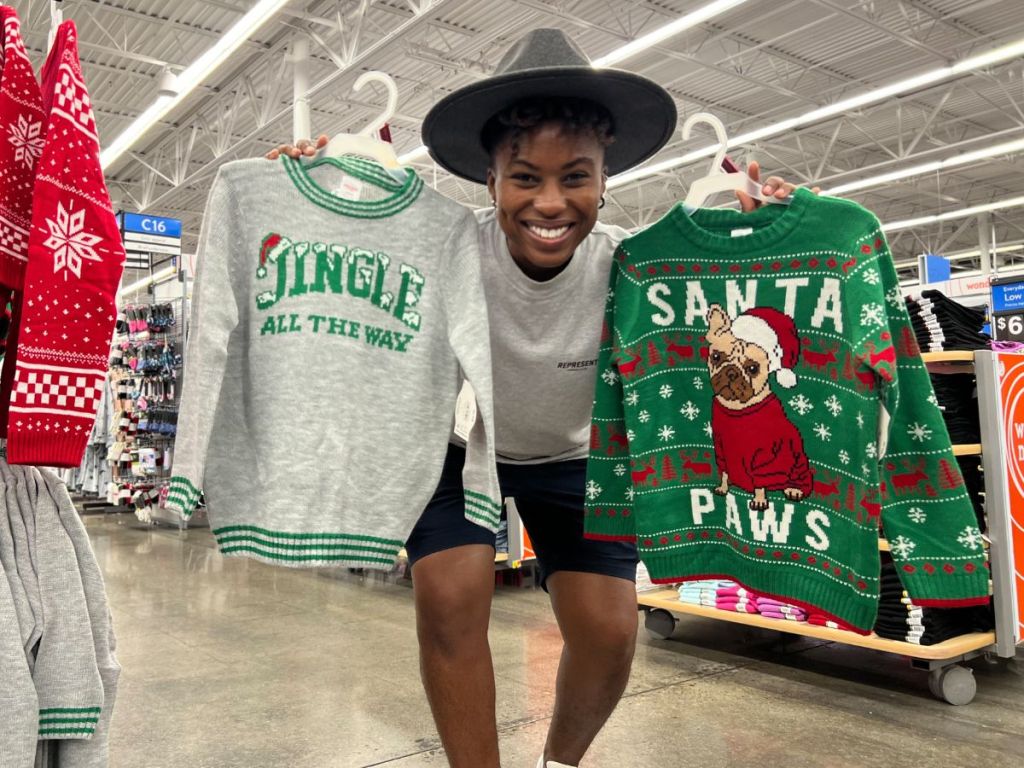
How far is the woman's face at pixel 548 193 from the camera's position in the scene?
1.58 meters

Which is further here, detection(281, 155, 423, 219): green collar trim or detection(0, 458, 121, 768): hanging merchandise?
detection(281, 155, 423, 219): green collar trim

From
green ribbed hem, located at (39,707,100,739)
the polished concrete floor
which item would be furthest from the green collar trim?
the polished concrete floor

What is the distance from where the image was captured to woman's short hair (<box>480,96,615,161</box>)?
5.27 feet

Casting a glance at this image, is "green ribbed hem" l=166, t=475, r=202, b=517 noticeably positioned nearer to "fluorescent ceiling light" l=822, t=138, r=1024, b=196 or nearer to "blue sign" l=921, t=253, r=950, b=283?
"fluorescent ceiling light" l=822, t=138, r=1024, b=196

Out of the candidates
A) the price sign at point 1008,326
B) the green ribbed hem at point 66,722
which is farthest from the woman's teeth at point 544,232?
the price sign at point 1008,326

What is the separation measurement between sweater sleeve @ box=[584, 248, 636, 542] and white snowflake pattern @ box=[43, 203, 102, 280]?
96 centimetres

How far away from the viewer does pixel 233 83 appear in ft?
35.9

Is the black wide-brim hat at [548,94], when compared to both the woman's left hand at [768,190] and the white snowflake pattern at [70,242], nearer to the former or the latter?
the woman's left hand at [768,190]

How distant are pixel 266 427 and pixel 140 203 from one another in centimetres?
1545

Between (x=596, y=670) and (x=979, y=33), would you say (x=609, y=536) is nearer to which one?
(x=596, y=670)

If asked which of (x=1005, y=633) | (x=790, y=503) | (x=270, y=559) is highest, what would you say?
(x=790, y=503)

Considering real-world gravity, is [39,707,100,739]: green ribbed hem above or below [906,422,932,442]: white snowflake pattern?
below

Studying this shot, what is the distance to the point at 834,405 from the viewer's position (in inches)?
60.2

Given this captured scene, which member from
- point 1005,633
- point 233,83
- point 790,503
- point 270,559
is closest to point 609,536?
point 790,503
